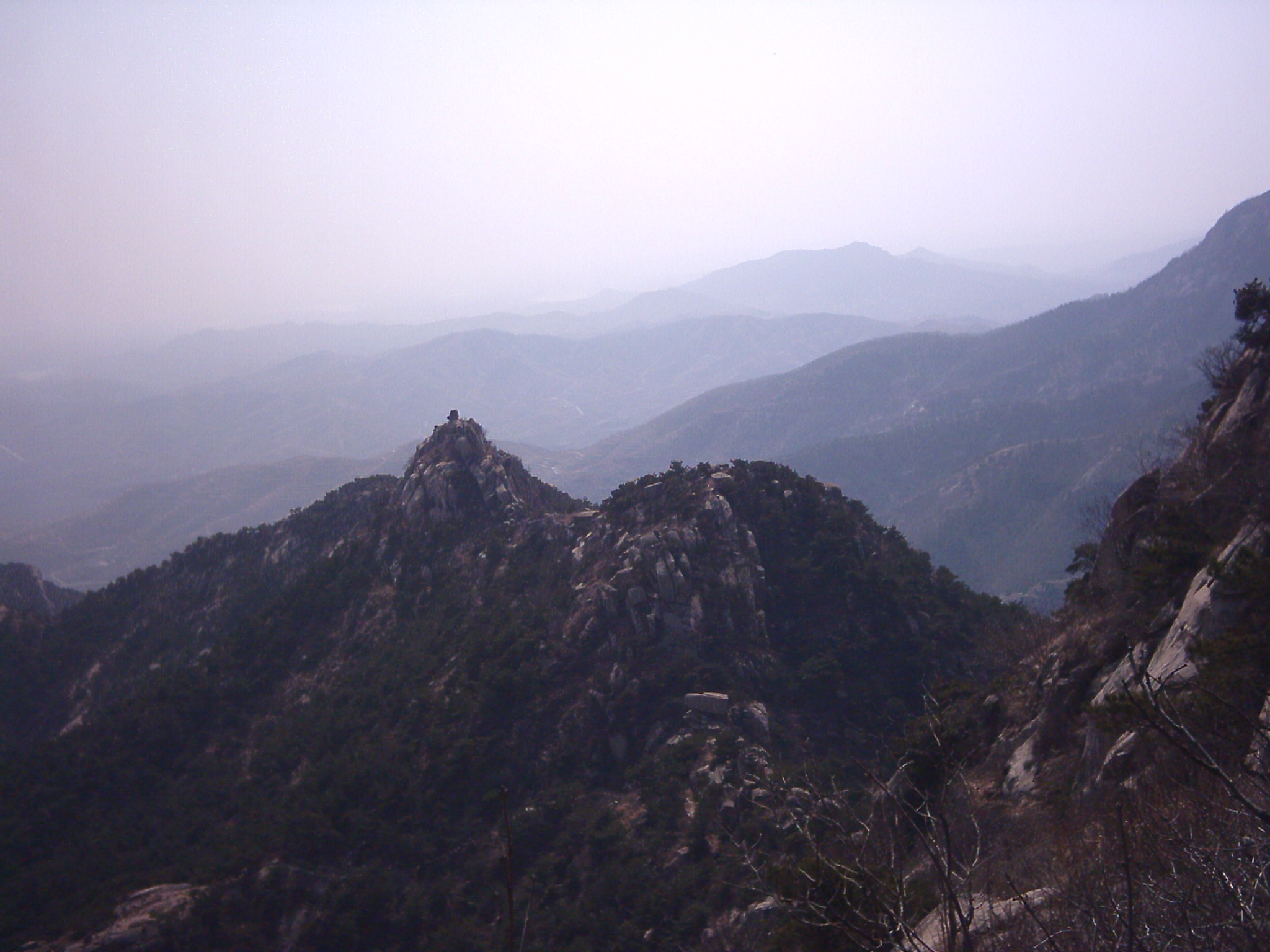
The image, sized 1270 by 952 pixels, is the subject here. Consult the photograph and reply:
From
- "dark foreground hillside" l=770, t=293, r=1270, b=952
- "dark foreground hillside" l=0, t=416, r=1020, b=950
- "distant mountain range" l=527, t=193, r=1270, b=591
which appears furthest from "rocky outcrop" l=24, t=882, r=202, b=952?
"distant mountain range" l=527, t=193, r=1270, b=591

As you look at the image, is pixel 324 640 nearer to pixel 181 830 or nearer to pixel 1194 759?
pixel 181 830

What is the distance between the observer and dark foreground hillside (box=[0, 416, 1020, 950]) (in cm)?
2214

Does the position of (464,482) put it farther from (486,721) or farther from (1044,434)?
(1044,434)

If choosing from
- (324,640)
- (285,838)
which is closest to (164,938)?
(285,838)

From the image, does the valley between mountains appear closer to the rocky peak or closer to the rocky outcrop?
the rocky outcrop

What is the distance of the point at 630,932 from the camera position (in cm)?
1984

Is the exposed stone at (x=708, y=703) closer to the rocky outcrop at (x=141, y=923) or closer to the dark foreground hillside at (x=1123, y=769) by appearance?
the dark foreground hillside at (x=1123, y=769)

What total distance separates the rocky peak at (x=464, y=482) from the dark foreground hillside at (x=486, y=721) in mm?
171

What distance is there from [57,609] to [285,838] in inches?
2561

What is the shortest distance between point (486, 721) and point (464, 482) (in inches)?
702

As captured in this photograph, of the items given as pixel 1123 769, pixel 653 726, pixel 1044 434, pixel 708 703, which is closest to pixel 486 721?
pixel 653 726

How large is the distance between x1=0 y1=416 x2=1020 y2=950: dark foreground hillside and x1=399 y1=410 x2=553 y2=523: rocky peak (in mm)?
171

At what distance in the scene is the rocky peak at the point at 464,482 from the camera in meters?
43.0

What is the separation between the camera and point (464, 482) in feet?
145
